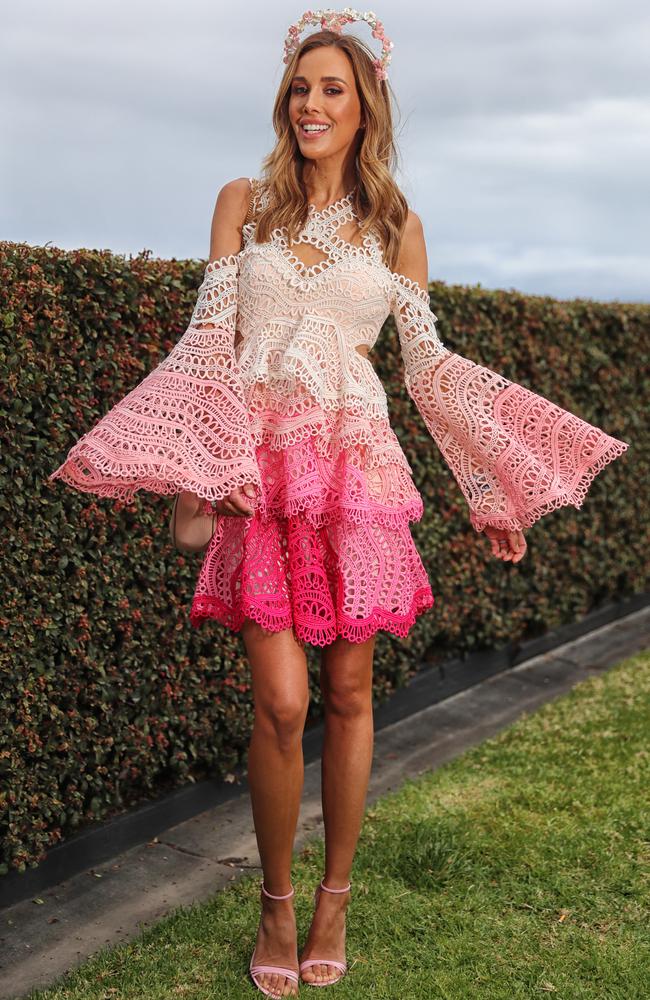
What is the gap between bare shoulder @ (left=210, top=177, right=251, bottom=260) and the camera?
10.3 ft

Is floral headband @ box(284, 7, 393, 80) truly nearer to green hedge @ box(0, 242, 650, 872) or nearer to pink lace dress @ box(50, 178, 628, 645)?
pink lace dress @ box(50, 178, 628, 645)

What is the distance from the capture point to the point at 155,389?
2990 mm

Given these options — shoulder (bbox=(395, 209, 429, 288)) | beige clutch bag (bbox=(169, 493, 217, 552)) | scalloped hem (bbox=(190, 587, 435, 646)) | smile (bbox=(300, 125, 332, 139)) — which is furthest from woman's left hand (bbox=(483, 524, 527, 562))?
smile (bbox=(300, 125, 332, 139))

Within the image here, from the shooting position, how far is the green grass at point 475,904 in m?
3.20

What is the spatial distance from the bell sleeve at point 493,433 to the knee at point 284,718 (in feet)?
2.78

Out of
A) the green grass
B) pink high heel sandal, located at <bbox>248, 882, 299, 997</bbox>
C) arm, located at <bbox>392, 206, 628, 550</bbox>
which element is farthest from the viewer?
arm, located at <bbox>392, 206, 628, 550</bbox>

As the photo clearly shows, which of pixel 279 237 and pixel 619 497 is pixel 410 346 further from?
pixel 619 497

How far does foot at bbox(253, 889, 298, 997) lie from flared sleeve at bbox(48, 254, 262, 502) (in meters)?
1.16

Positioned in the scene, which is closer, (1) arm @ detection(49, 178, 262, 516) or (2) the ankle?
(1) arm @ detection(49, 178, 262, 516)

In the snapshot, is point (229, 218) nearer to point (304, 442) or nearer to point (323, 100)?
point (323, 100)

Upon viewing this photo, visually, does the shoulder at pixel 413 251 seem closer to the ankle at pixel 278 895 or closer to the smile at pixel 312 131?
the smile at pixel 312 131

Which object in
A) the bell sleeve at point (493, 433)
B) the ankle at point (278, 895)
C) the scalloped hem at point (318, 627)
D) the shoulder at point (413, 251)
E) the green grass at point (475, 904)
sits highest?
the shoulder at point (413, 251)

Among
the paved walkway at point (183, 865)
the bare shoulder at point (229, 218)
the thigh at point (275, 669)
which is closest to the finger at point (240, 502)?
the thigh at point (275, 669)

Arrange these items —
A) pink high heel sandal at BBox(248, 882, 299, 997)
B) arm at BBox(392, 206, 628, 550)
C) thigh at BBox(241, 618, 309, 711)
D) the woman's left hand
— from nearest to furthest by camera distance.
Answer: thigh at BBox(241, 618, 309, 711) → pink high heel sandal at BBox(248, 882, 299, 997) → arm at BBox(392, 206, 628, 550) → the woman's left hand
